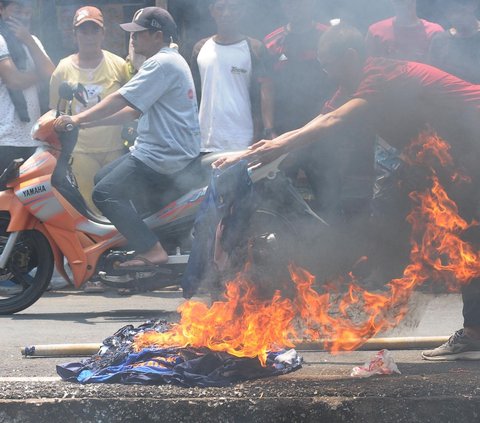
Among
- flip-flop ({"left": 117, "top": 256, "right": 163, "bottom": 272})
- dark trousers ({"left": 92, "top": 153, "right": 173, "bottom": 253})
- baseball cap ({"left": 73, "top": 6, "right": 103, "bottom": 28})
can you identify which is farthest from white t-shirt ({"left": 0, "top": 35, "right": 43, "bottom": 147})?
flip-flop ({"left": 117, "top": 256, "right": 163, "bottom": 272})

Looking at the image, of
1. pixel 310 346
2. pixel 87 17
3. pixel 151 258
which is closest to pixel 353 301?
pixel 310 346

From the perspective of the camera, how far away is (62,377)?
4.14 metres

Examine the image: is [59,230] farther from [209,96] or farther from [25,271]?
[209,96]

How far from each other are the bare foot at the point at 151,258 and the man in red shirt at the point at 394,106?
5.55 feet

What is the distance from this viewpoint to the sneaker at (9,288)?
6.29 metres

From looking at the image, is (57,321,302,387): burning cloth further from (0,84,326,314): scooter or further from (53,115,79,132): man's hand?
(53,115,79,132): man's hand

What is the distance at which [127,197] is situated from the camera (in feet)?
20.1

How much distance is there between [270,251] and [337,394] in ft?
4.67

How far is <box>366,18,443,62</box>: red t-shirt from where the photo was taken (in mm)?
6469

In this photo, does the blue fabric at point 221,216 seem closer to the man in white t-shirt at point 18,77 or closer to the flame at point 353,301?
the flame at point 353,301

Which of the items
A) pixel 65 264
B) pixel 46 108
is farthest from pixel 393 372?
pixel 46 108

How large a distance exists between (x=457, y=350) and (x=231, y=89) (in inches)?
114

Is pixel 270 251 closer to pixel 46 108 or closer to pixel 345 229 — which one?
pixel 345 229

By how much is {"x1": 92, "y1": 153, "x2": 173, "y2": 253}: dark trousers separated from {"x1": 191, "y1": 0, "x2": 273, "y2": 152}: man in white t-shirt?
0.78 metres
